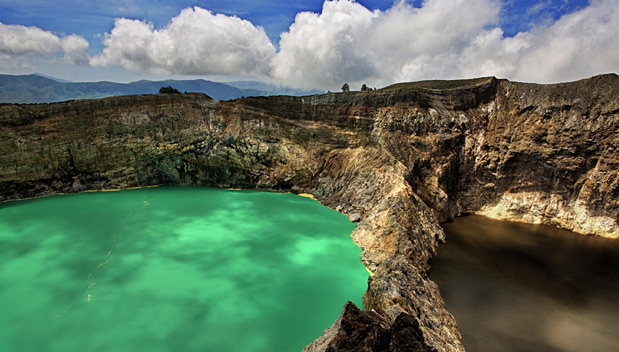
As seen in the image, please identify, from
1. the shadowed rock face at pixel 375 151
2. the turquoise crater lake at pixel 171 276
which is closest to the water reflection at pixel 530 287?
the shadowed rock face at pixel 375 151

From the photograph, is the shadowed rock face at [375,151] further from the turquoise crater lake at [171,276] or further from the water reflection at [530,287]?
the turquoise crater lake at [171,276]

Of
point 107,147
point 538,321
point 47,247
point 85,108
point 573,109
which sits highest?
point 573,109

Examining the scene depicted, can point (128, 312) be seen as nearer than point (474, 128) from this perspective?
Yes

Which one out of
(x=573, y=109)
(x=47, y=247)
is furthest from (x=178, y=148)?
(x=573, y=109)

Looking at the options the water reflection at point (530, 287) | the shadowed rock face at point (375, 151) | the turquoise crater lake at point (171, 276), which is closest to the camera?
the turquoise crater lake at point (171, 276)

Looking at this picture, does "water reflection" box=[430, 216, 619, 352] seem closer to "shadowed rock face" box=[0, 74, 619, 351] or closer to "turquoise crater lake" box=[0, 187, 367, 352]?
"shadowed rock face" box=[0, 74, 619, 351]

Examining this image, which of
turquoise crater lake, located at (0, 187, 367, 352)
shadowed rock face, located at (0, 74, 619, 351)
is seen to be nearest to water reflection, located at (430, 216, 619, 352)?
shadowed rock face, located at (0, 74, 619, 351)

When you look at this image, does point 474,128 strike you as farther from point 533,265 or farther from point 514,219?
point 533,265
